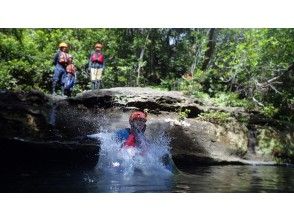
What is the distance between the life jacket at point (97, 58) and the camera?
6.41m

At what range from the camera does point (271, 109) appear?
730 centimetres

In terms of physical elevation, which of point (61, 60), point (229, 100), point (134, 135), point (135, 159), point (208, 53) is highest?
point (208, 53)

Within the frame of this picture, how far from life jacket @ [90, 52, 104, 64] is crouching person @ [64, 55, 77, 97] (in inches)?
12.5

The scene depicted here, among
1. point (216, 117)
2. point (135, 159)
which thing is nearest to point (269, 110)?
point (216, 117)

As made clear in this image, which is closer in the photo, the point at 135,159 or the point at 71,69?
the point at 135,159

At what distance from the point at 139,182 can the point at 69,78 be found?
7.21 feet

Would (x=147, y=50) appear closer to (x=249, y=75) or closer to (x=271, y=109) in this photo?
(x=249, y=75)

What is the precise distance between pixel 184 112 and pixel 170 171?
161 centimetres

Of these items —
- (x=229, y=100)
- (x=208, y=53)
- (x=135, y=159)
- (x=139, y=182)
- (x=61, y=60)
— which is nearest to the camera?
→ (x=139, y=182)

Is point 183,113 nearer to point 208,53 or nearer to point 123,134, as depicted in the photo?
point 208,53

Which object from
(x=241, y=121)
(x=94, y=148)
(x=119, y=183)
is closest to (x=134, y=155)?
(x=119, y=183)

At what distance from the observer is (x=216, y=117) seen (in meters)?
7.22

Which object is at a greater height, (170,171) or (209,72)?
(209,72)

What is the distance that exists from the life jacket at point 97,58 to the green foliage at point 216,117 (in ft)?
6.42
